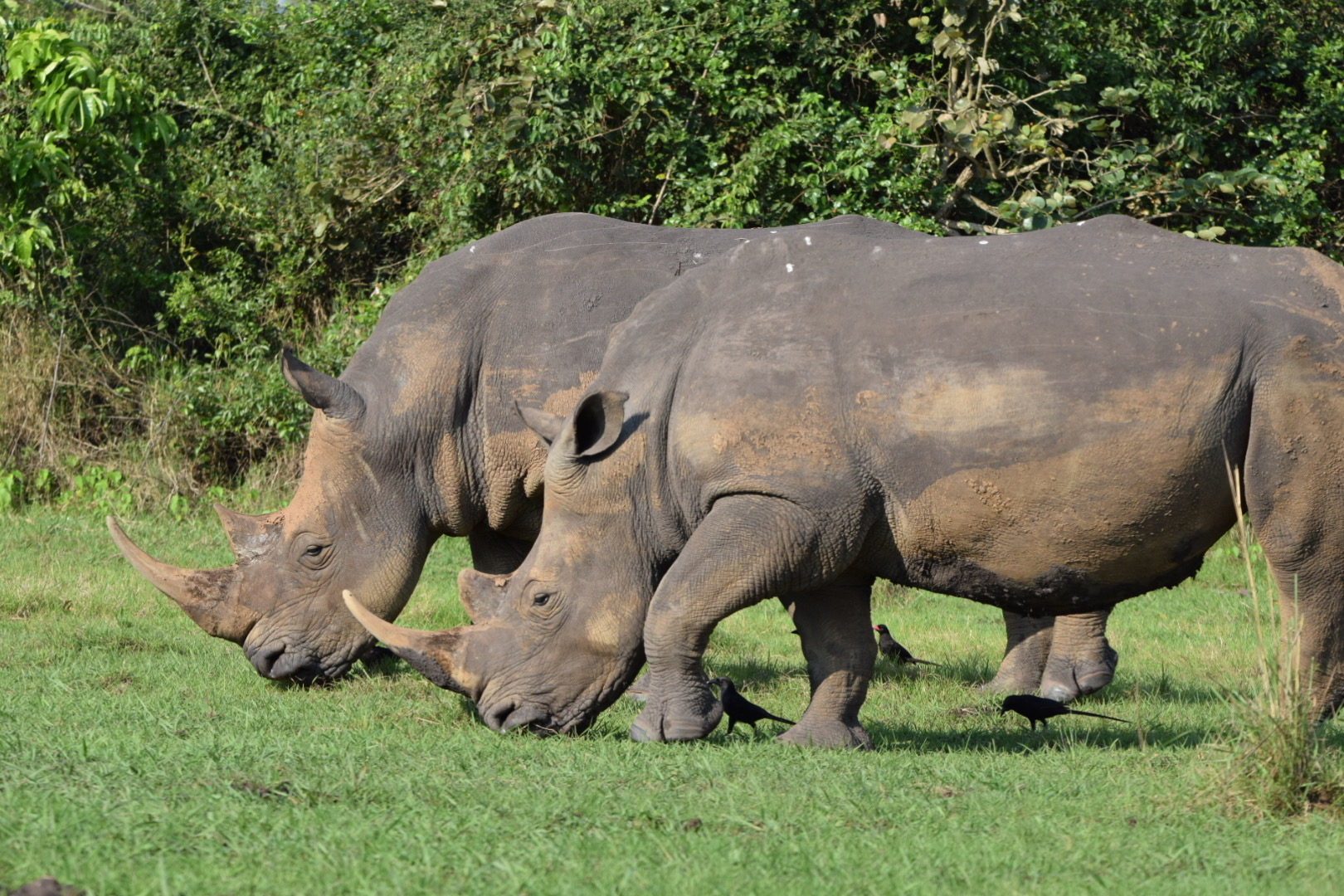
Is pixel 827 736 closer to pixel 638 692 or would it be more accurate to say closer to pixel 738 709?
pixel 738 709

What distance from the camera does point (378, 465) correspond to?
7230 millimetres

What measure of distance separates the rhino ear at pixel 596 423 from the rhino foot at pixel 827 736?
1.26m

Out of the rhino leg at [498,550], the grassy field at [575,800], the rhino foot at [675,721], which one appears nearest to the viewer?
the grassy field at [575,800]

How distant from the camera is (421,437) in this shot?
23.7 feet

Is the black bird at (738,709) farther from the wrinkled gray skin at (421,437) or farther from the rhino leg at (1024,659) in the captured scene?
the rhino leg at (1024,659)

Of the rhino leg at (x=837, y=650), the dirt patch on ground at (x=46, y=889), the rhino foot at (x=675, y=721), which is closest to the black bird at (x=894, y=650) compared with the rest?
the rhino leg at (x=837, y=650)

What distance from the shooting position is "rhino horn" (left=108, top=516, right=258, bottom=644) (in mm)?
7461

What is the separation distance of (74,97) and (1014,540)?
793 centimetres

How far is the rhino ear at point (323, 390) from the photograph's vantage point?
7.05 m

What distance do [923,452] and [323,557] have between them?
3.09 meters

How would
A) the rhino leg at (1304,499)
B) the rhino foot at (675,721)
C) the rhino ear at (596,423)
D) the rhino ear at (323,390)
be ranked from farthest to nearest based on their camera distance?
1. the rhino ear at (323,390)
2. the rhino ear at (596,423)
3. the rhino foot at (675,721)
4. the rhino leg at (1304,499)

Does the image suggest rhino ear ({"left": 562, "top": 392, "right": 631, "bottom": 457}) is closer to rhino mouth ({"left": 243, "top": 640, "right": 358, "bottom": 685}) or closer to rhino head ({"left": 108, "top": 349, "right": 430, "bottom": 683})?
rhino head ({"left": 108, "top": 349, "right": 430, "bottom": 683})

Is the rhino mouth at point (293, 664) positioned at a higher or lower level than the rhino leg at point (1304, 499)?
lower

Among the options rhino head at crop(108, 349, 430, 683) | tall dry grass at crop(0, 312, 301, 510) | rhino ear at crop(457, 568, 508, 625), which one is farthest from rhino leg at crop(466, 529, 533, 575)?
tall dry grass at crop(0, 312, 301, 510)
